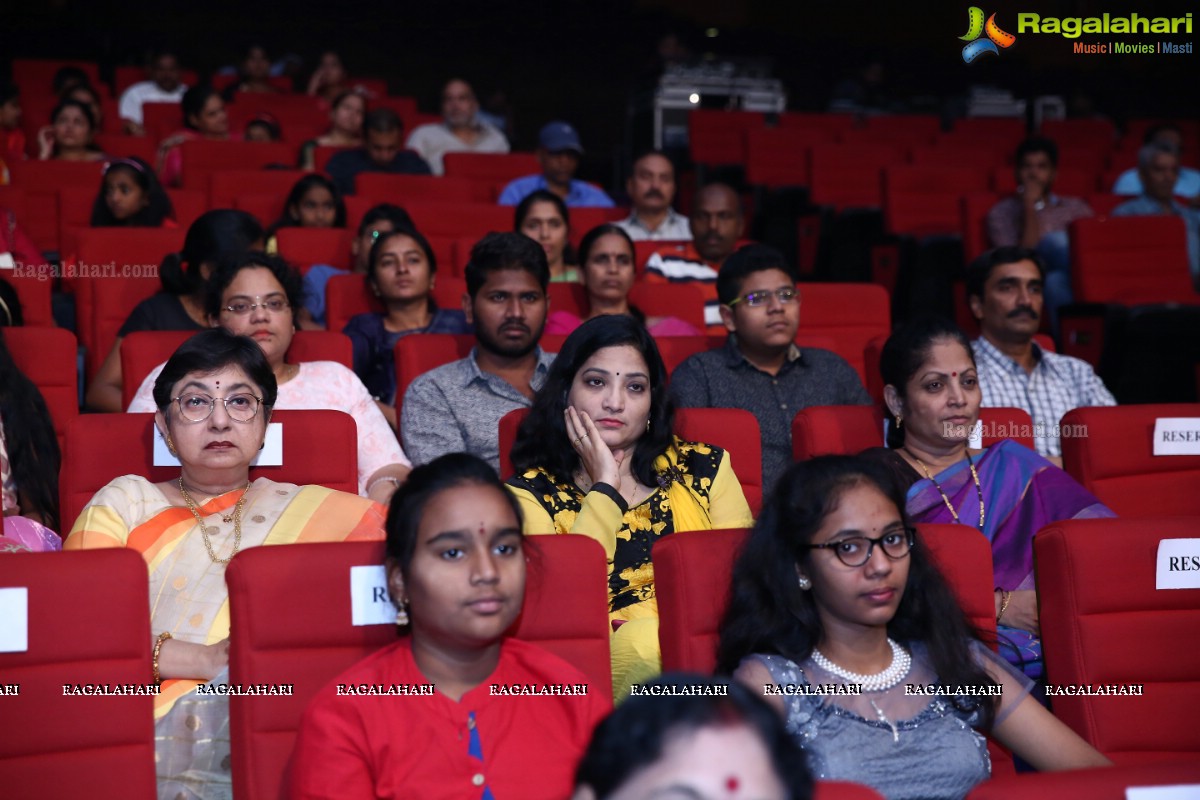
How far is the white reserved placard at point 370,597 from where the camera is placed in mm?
1896

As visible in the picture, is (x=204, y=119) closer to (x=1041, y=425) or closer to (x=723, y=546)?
(x=1041, y=425)

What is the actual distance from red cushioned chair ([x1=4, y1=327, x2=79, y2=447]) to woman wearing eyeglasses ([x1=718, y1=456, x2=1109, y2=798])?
1990 millimetres

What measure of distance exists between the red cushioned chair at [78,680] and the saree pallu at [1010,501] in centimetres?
161

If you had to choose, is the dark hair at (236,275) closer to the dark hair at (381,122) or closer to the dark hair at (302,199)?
the dark hair at (302,199)

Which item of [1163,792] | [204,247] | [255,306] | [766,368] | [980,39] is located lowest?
[1163,792]

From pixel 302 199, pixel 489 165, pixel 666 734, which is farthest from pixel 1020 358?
pixel 489 165

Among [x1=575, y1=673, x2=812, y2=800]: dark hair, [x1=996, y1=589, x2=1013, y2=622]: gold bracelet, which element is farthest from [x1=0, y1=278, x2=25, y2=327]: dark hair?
[x1=575, y1=673, x2=812, y2=800]: dark hair

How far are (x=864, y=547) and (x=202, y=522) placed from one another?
48.2 inches

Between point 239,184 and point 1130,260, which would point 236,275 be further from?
point 1130,260

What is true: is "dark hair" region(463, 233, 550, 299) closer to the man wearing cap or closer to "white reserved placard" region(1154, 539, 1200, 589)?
"white reserved placard" region(1154, 539, 1200, 589)

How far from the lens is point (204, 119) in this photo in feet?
22.1

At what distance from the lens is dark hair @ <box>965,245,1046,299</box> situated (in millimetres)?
3941

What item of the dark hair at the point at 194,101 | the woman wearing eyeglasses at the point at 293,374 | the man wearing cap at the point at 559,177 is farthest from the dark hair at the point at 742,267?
the dark hair at the point at 194,101

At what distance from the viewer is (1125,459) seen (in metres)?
2.94
